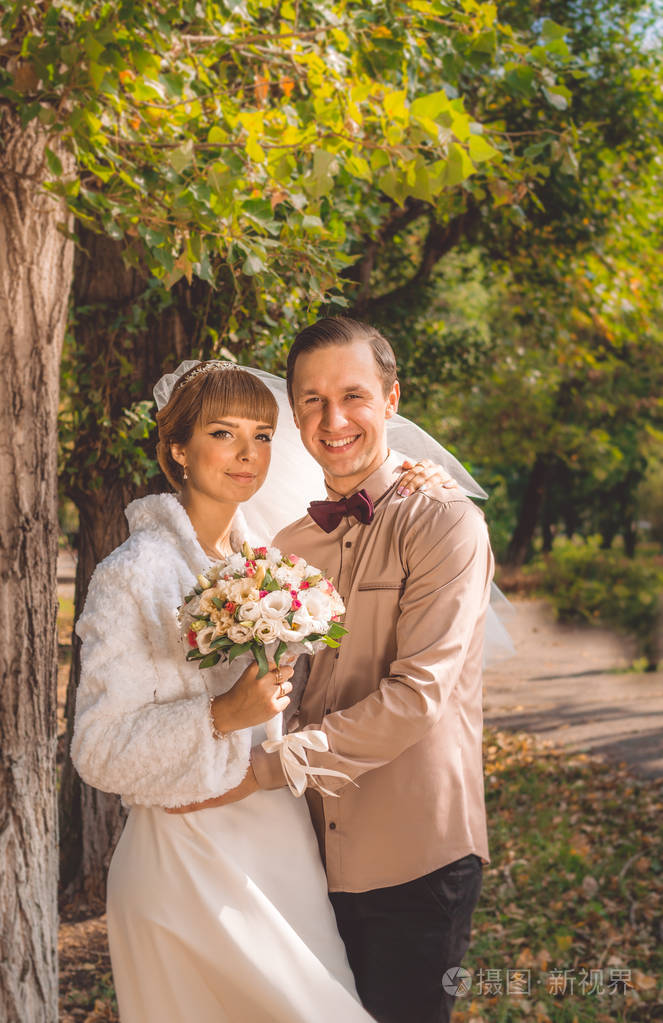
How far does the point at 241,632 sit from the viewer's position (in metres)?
2.00

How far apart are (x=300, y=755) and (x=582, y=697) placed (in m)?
9.96

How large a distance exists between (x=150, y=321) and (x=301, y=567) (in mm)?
2670

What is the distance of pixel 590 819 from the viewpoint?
725cm

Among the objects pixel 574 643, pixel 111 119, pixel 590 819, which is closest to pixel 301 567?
pixel 111 119

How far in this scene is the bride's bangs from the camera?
8.59 ft

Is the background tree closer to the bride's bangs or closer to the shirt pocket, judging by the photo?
the bride's bangs

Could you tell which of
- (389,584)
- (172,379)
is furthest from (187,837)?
(172,379)

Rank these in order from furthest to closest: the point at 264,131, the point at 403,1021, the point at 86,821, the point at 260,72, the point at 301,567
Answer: the point at 86,821
the point at 260,72
the point at 264,131
the point at 403,1021
the point at 301,567

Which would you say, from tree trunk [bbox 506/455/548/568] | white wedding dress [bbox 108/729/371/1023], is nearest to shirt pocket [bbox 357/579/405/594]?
white wedding dress [bbox 108/729/371/1023]

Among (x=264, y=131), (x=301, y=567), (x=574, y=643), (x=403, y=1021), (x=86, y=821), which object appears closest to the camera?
(x=301, y=567)

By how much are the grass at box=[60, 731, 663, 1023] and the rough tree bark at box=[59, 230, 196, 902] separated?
1.97m

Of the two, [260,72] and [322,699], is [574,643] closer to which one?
[260,72]

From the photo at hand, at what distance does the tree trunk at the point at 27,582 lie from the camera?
326 centimetres

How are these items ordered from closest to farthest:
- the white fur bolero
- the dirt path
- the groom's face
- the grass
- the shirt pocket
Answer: the white fur bolero, the shirt pocket, the groom's face, the grass, the dirt path
